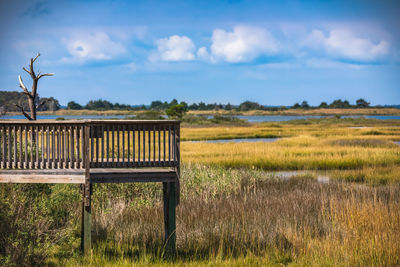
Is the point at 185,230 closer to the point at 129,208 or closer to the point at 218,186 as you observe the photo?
the point at 129,208

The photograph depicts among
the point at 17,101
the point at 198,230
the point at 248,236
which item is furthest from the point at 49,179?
the point at 17,101

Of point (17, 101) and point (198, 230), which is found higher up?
point (17, 101)

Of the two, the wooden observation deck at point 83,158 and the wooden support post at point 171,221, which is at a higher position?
the wooden observation deck at point 83,158

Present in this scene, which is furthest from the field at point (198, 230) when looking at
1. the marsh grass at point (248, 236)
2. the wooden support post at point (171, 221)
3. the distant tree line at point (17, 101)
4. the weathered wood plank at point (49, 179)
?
the distant tree line at point (17, 101)

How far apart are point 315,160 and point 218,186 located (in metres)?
12.7

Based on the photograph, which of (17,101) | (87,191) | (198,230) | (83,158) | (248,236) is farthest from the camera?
(17,101)

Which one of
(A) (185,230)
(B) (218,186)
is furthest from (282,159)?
(A) (185,230)

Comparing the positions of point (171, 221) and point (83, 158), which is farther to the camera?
point (171, 221)

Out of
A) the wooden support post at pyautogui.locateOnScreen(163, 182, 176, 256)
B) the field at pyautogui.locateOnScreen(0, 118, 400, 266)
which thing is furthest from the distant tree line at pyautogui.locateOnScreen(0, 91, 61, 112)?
the wooden support post at pyautogui.locateOnScreen(163, 182, 176, 256)

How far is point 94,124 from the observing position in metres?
7.46

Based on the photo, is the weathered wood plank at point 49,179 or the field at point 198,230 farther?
the field at point 198,230

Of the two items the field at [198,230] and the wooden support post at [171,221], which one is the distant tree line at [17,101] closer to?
the field at [198,230]

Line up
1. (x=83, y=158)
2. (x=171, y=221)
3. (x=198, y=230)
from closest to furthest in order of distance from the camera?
(x=83, y=158), (x=171, y=221), (x=198, y=230)

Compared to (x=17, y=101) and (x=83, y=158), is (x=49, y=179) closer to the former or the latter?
(x=83, y=158)
